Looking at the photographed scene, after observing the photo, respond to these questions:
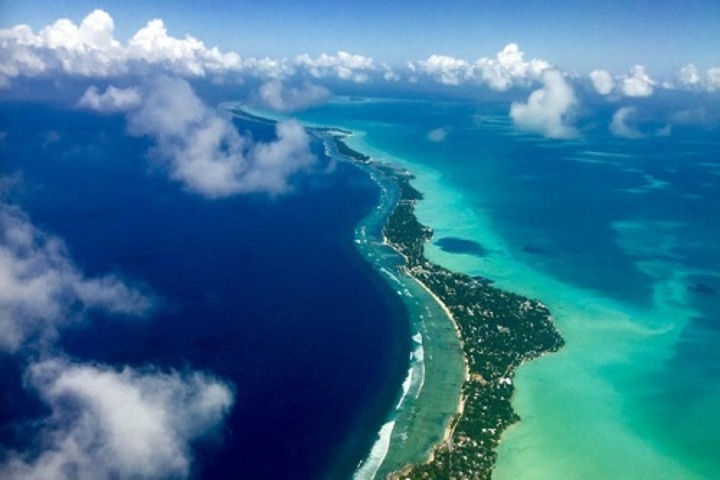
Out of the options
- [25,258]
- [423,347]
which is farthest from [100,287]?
[423,347]

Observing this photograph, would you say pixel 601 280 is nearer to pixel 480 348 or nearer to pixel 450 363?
pixel 480 348

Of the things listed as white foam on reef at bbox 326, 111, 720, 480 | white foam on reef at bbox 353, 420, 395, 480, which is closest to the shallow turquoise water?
white foam on reef at bbox 326, 111, 720, 480

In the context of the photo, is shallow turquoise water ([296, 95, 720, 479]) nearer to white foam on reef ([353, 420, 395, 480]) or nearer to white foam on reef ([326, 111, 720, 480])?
white foam on reef ([326, 111, 720, 480])

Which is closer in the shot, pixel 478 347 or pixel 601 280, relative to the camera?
pixel 478 347

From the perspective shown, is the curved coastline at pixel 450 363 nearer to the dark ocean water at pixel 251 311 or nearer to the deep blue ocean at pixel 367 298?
the deep blue ocean at pixel 367 298

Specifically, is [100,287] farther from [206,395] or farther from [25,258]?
[206,395]

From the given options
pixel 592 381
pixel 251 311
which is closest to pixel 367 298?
pixel 251 311
